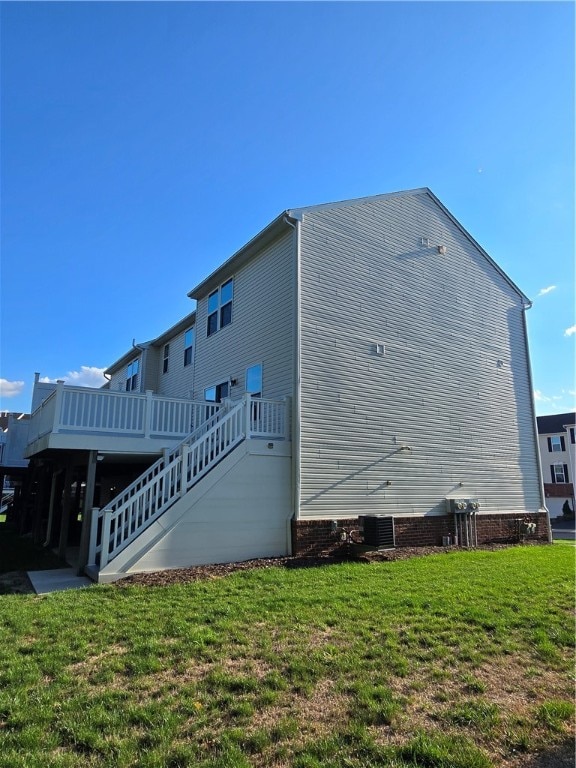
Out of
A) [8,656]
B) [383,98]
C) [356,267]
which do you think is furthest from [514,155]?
[8,656]

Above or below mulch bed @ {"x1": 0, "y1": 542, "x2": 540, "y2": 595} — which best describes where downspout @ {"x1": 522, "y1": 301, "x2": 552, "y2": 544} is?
above

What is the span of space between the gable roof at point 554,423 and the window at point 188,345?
112ft

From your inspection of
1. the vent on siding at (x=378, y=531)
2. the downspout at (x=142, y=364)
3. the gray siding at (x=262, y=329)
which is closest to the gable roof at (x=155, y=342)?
the downspout at (x=142, y=364)

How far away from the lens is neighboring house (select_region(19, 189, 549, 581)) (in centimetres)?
915

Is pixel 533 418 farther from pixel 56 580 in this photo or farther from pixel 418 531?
pixel 56 580

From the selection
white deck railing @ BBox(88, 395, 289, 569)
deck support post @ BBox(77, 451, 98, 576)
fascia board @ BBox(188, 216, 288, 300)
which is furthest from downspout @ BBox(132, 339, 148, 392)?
deck support post @ BBox(77, 451, 98, 576)

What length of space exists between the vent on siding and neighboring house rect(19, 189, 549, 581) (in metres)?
0.07

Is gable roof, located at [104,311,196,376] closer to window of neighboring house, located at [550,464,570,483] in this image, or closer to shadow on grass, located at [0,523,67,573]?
shadow on grass, located at [0,523,67,573]

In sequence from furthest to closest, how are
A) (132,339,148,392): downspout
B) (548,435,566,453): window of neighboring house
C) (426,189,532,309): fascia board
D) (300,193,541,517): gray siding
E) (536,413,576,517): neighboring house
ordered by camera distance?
(548,435,566,453): window of neighboring house
(536,413,576,517): neighboring house
(132,339,148,392): downspout
(426,189,532,309): fascia board
(300,193,541,517): gray siding

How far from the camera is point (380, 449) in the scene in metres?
11.8

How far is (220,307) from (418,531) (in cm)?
886

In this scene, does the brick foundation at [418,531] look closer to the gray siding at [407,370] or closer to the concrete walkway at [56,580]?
the gray siding at [407,370]

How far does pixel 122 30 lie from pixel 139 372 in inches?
567

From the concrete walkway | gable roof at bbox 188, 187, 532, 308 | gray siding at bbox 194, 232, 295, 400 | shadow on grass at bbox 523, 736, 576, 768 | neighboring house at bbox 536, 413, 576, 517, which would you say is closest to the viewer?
shadow on grass at bbox 523, 736, 576, 768
